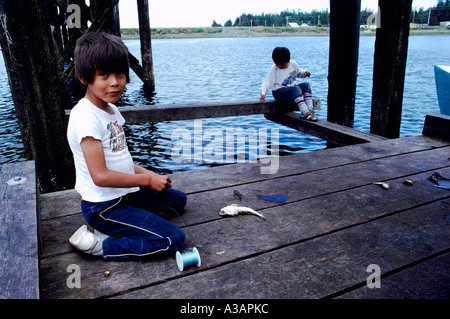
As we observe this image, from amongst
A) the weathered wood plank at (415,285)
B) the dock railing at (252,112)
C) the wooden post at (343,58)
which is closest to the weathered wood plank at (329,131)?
the dock railing at (252,112)

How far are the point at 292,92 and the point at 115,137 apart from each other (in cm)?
376

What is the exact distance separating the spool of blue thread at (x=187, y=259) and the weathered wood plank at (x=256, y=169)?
37.2 inches

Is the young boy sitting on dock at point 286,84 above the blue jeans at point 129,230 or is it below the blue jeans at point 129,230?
above

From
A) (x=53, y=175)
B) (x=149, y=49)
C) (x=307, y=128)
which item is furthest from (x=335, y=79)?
(x=149, y=49)

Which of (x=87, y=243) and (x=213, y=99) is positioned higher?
(x=87, y=243)

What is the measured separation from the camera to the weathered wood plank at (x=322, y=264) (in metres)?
1.72

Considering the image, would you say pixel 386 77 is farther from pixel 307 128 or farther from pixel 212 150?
pixel 212 150

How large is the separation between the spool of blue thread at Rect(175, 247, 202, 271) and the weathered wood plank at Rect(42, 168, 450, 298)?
35 mm

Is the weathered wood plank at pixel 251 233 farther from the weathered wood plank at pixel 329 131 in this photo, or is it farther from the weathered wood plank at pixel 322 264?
the weathered wood plank at pixel 329 131

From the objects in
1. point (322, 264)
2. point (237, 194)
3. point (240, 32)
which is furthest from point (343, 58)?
point (240, 32)

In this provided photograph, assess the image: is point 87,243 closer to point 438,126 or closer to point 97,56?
point 97,56

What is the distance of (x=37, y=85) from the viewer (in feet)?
10.6

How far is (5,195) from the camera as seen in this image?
7.54 ft

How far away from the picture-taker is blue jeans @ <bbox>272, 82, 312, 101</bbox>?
538cm
